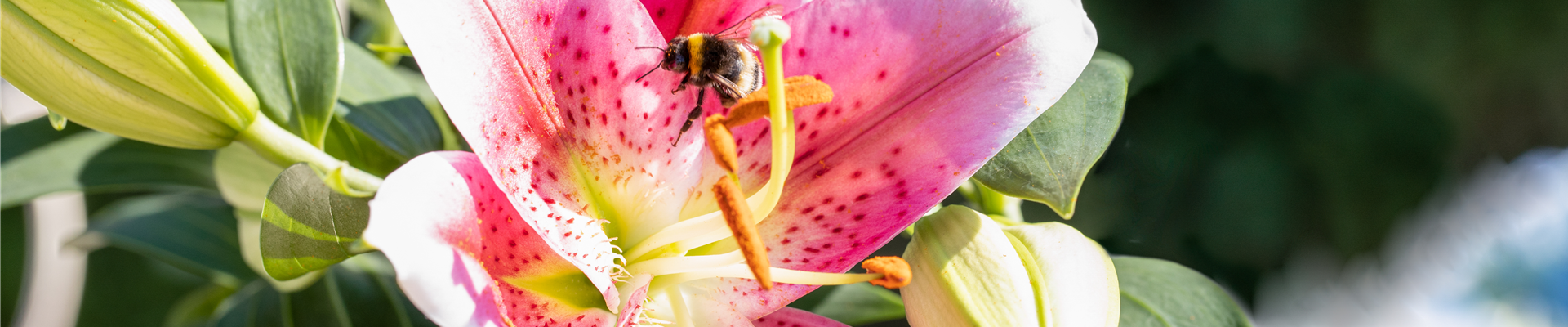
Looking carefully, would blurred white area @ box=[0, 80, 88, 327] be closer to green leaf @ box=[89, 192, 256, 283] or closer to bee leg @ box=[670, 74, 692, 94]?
green leaf @ box=[89, 192, 256, 283]

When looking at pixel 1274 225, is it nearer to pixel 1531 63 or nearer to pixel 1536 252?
pixel 1536 252

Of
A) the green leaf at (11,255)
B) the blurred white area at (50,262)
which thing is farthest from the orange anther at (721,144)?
the green leaf at (11,255)

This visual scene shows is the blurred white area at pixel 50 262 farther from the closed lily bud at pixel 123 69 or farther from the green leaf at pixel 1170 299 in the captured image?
the green leaf at pixel 1170 299

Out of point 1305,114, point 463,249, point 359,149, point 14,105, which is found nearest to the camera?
point 463,249

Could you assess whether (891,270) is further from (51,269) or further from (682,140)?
(51,269)

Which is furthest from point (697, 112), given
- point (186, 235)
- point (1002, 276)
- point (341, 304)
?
point (186, 235)

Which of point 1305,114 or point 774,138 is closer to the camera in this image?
point 774,138
